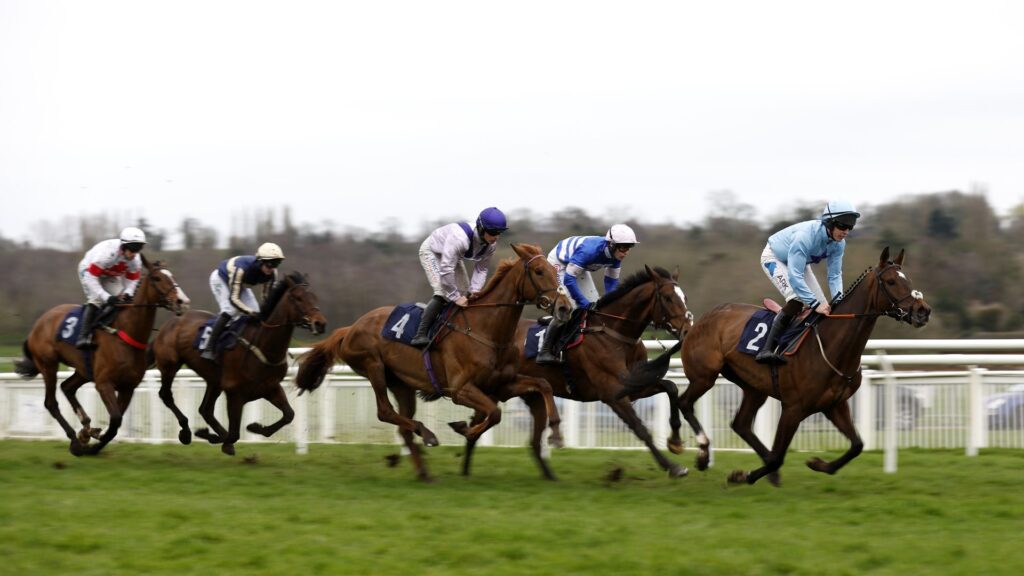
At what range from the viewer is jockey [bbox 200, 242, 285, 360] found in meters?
10.1

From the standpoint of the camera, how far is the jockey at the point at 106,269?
1020 centimetres

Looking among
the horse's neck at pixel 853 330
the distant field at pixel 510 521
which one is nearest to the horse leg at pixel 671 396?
the distant field at pixel 510 521

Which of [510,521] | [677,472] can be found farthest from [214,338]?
[510,521]

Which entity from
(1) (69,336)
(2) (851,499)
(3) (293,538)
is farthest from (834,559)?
(1) (69,336)

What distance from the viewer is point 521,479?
27.9 feet

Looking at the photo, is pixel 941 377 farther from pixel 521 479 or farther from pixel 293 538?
pixel 293 538

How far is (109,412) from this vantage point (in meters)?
9.73

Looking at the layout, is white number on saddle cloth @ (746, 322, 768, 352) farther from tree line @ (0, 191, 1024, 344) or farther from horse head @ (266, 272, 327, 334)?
tree line @ (0, 191, 1024, 344)

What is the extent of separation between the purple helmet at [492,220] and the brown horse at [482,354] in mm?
216

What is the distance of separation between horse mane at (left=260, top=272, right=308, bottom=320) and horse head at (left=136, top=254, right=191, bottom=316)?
65 cm

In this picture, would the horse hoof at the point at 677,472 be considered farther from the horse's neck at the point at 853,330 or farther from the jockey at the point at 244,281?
the jockey at the point at 244,281

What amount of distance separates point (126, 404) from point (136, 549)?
16.6 ft

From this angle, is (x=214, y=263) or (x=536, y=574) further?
(x=214, y=263)

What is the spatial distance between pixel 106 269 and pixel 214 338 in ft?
3.86
